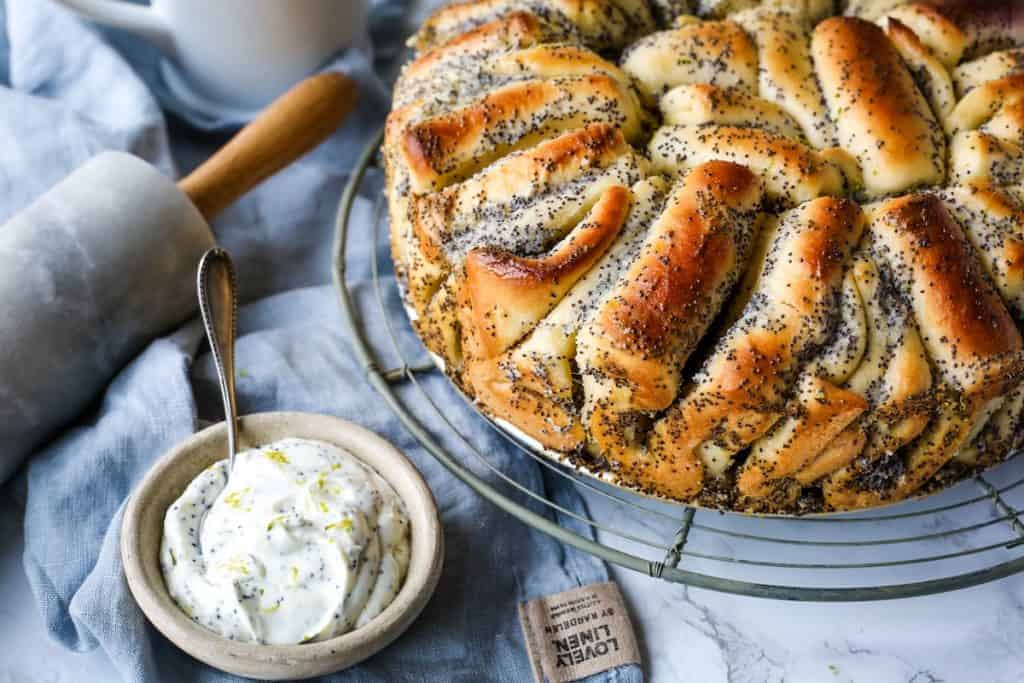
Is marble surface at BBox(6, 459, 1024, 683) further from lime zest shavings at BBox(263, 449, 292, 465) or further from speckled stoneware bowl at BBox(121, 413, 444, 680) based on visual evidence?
lime zest shavings at BBox(263, 449, 292, 465)

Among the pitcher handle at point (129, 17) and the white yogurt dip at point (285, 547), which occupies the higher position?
the pitcher handle at point (129, 17)

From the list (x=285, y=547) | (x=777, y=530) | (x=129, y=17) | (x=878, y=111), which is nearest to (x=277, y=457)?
(x=285, y=547)

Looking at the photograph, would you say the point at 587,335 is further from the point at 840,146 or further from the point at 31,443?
the point at 31,443

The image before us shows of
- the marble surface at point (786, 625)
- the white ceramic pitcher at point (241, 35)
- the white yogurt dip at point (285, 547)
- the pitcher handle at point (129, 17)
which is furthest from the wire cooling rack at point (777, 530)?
the pitcher handle at point (129, 17)

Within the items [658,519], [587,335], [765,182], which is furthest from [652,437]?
[765,182]

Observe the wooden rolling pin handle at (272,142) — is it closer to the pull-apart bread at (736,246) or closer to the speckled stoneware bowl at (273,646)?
the pull-apart bread at (736,246)

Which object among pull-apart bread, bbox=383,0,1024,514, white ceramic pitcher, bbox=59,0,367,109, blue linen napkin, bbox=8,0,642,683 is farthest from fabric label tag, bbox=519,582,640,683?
white ceramic pitcher, bbox=59,0,367,109
